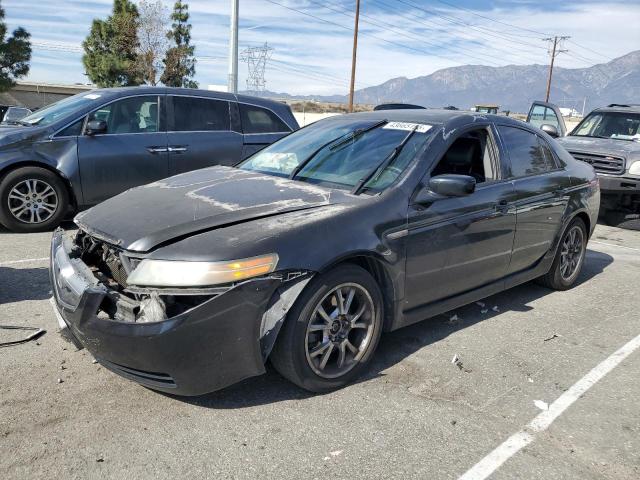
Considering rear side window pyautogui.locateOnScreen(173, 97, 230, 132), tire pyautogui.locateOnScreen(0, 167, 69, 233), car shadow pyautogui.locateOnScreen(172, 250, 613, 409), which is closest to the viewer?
car shadow pyautogui.locateOnScreen(172, 250, 613, 409)

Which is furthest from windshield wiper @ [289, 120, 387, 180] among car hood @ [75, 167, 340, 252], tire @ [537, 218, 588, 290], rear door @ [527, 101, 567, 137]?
rear door @ [527, 101, 567, 137]

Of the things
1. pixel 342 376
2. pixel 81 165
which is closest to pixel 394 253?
pixel 342 376

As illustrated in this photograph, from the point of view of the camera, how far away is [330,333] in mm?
3203

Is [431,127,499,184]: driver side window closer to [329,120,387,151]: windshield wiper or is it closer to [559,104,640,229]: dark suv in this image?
[329,120,387,151]: windshield wiper

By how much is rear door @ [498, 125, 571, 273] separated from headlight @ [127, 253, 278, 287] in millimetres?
2543

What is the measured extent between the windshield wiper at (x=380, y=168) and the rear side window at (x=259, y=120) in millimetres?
4403

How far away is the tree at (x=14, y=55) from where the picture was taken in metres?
32.4

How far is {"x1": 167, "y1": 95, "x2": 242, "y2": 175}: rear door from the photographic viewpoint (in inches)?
291

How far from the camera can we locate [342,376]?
327 centimetres

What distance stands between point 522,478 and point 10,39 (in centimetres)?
3762

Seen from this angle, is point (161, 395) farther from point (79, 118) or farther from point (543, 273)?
point (79, 118)

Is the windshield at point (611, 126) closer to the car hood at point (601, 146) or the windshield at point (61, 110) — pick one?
the car hood at point (601, 146)

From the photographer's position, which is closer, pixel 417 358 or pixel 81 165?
pixel 417 358

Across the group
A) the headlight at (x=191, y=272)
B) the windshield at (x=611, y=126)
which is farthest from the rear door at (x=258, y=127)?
the windshield at (x=611, y=126)
